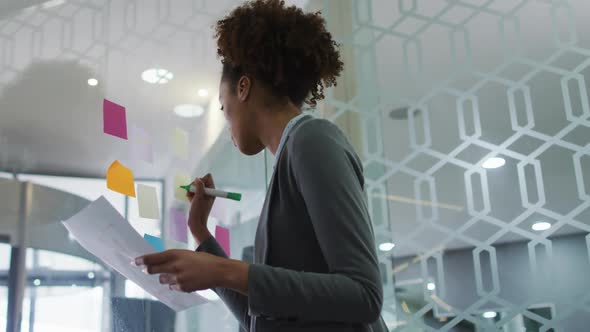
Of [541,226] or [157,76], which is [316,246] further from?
[541,226]

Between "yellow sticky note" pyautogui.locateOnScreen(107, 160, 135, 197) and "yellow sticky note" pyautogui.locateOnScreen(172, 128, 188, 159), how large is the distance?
0.18 m

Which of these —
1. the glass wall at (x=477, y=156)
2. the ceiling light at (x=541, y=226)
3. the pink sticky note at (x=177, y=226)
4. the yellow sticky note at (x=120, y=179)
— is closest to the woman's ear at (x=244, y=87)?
the yellow sticky note at (x=120, y=179)

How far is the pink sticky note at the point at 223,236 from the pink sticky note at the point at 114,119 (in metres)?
0.38

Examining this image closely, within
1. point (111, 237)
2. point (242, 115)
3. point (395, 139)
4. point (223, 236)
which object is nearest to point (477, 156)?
point (395, 139)

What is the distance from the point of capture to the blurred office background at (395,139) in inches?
46.5

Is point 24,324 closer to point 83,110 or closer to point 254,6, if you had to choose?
point 83,110

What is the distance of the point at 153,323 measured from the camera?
1.32 m

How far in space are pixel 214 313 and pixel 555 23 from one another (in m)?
1.19

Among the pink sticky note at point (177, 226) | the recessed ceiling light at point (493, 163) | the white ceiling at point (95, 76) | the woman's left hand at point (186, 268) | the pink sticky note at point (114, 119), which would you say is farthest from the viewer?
the recessed ceiling light at point (493, 163)

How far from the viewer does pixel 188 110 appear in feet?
5.04

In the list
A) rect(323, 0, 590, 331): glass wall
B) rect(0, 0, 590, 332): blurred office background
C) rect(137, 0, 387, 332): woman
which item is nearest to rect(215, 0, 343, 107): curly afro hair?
rect(137, 0, 387, 332): woman

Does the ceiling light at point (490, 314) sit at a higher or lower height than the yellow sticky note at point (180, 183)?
lower

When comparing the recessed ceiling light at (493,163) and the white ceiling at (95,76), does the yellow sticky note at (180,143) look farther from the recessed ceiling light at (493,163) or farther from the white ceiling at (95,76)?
the recessed ceiling light at (493,163)

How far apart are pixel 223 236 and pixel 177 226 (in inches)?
8.0
